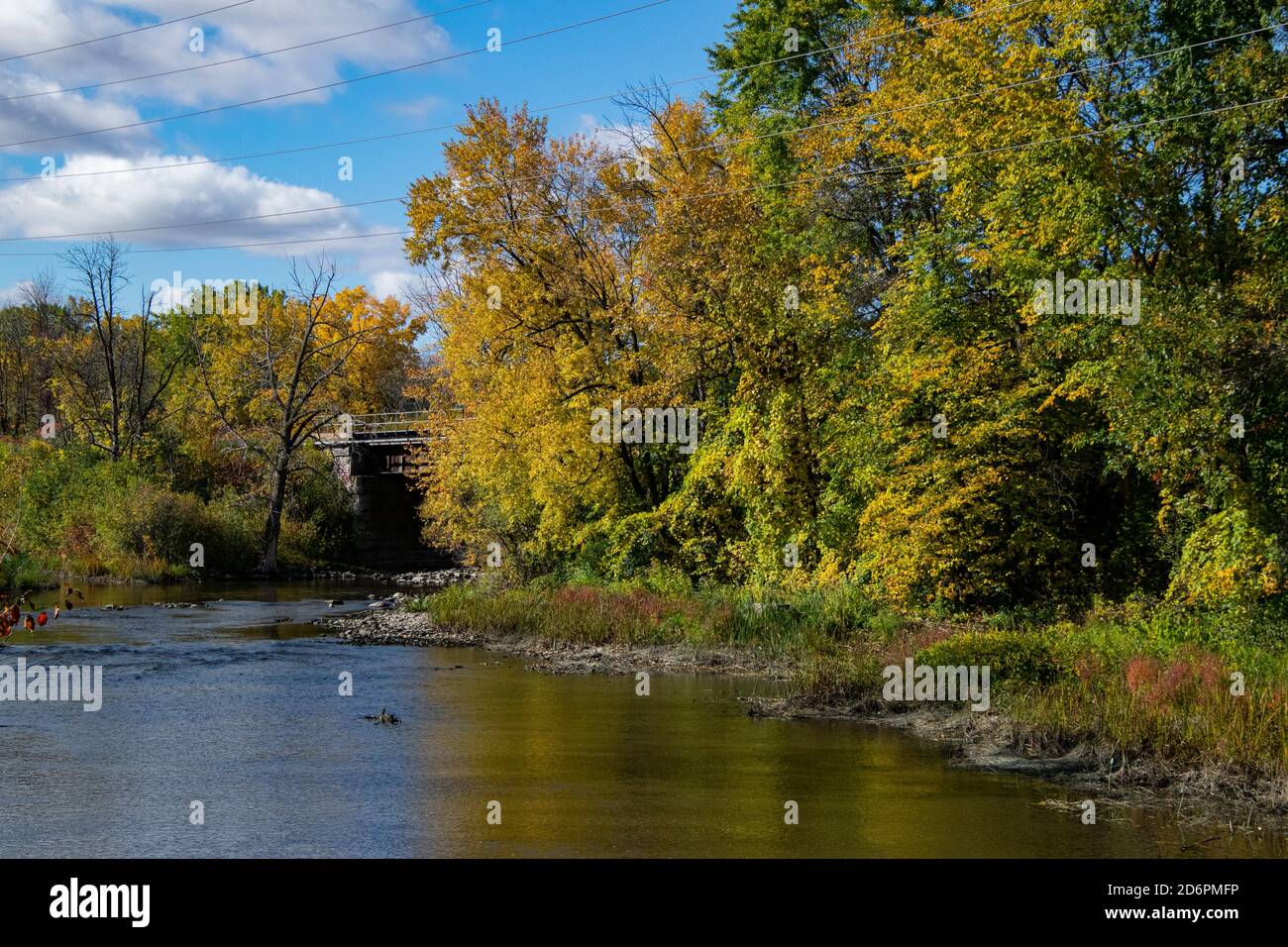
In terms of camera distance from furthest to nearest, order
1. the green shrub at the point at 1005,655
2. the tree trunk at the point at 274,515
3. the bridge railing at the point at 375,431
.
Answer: the bridge railing at the point at 375,431 → the tree trunk at the point at 274,515 → the green shrub at the point at 1005,655

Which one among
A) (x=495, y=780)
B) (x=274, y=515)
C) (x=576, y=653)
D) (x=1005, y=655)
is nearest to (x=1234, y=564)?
(x=1005, y=655)

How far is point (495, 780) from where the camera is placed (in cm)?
1455

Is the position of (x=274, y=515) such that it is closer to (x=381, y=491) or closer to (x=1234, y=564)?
(x=381, y=491)

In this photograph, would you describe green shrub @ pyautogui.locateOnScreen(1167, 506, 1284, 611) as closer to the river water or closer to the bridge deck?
the river water

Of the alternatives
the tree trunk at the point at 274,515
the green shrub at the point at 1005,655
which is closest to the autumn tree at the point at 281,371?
the tree trunk at the point at 274,515

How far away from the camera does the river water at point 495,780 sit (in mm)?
11883

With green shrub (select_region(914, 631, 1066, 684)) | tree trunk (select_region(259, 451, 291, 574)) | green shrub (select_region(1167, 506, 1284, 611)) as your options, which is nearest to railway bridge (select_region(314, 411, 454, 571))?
tree trunk (select_region(259, 451, 291, 574))

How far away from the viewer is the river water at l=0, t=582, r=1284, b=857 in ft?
39.0

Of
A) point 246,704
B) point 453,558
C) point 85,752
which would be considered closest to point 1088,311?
point 246,704

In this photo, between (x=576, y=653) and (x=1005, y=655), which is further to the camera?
(x=576, y=653)

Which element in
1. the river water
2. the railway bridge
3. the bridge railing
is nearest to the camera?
the river water

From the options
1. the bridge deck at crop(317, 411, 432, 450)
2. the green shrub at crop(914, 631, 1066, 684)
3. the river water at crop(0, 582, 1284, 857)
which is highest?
the bridge deck at crop(317, 411, 432, 450)

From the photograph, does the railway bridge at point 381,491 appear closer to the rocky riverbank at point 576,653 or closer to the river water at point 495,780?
the rocky riverbank at point 576,653

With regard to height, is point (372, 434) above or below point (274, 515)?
above
